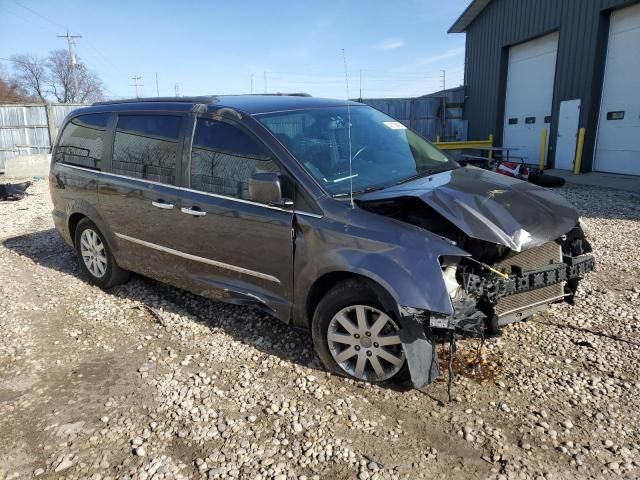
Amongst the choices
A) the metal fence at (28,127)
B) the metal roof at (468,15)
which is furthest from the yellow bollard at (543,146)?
the metal fence at (28,127)

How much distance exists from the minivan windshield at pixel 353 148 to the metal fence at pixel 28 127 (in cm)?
1865

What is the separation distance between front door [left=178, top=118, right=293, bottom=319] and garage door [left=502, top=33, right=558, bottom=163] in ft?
49.0

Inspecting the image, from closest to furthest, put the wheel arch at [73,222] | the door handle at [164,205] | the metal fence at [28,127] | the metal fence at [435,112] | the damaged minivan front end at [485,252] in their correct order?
1. the damaged minivan front end at [485,252]
2. the door handle at [164,205]
3. the wheel arch at [73,222]
4. the metal fence at [28,127]
5. the metal fence at [435,112]

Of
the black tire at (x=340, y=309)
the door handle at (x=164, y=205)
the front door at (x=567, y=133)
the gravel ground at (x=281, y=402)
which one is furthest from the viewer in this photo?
the front door at (x=567, y=133)

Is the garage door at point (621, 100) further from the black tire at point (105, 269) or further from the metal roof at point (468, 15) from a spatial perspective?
the black tire at point (105, 269)

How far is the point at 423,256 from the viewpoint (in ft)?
9.10

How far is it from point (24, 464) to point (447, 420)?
2370mm

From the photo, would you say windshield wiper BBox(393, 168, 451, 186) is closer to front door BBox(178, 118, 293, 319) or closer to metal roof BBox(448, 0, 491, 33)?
front door BBox(178, 118, 293, 319)

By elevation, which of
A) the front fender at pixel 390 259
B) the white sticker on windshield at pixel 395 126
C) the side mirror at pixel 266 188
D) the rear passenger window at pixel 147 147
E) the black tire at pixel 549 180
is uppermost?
the white sticker on windshield at pixel 395 126

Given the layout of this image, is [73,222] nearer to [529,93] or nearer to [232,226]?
[232,226]

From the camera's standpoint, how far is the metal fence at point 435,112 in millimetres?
21484

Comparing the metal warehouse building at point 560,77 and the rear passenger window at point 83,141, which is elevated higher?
the metal warehouse building at point 560,77

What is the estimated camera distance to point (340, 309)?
10.2 feet

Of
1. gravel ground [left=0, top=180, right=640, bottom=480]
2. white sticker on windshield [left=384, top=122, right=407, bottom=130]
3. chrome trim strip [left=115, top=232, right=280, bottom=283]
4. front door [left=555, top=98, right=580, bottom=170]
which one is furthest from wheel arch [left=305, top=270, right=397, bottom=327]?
front door [left=555, top=98, right=580, bottom=170]
